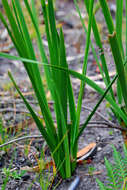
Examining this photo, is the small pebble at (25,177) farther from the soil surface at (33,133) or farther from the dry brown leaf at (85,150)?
the dry brown leaf at (85,150)

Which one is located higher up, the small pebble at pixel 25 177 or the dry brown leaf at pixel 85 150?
the dry brown leaf at pixel 85 150

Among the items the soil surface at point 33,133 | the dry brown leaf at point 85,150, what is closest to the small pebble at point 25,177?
the soil surface at point 33,133

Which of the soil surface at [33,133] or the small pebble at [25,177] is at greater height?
the soil surface at [33,133]

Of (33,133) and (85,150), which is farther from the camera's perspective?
(33,133)

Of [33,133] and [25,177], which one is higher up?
[33,133]

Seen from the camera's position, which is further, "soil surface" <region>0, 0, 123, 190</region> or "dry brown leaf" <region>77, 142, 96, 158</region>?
"dry brown leaf" <region>77, 142, 96, 158</region>

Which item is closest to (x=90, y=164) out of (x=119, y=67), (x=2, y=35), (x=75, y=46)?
(x=119, y=67)

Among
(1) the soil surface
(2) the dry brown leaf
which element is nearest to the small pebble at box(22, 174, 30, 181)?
(1) the soil surface

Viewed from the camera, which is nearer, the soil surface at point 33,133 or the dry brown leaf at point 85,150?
the soil surface at point 33,133

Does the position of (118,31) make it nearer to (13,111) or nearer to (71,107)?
(71,107)

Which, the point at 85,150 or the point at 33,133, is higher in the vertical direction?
the point at 33,133

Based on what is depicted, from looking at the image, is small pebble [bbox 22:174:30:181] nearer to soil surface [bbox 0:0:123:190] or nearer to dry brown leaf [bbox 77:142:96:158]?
soil surface [bbox 0:0:123:190]
